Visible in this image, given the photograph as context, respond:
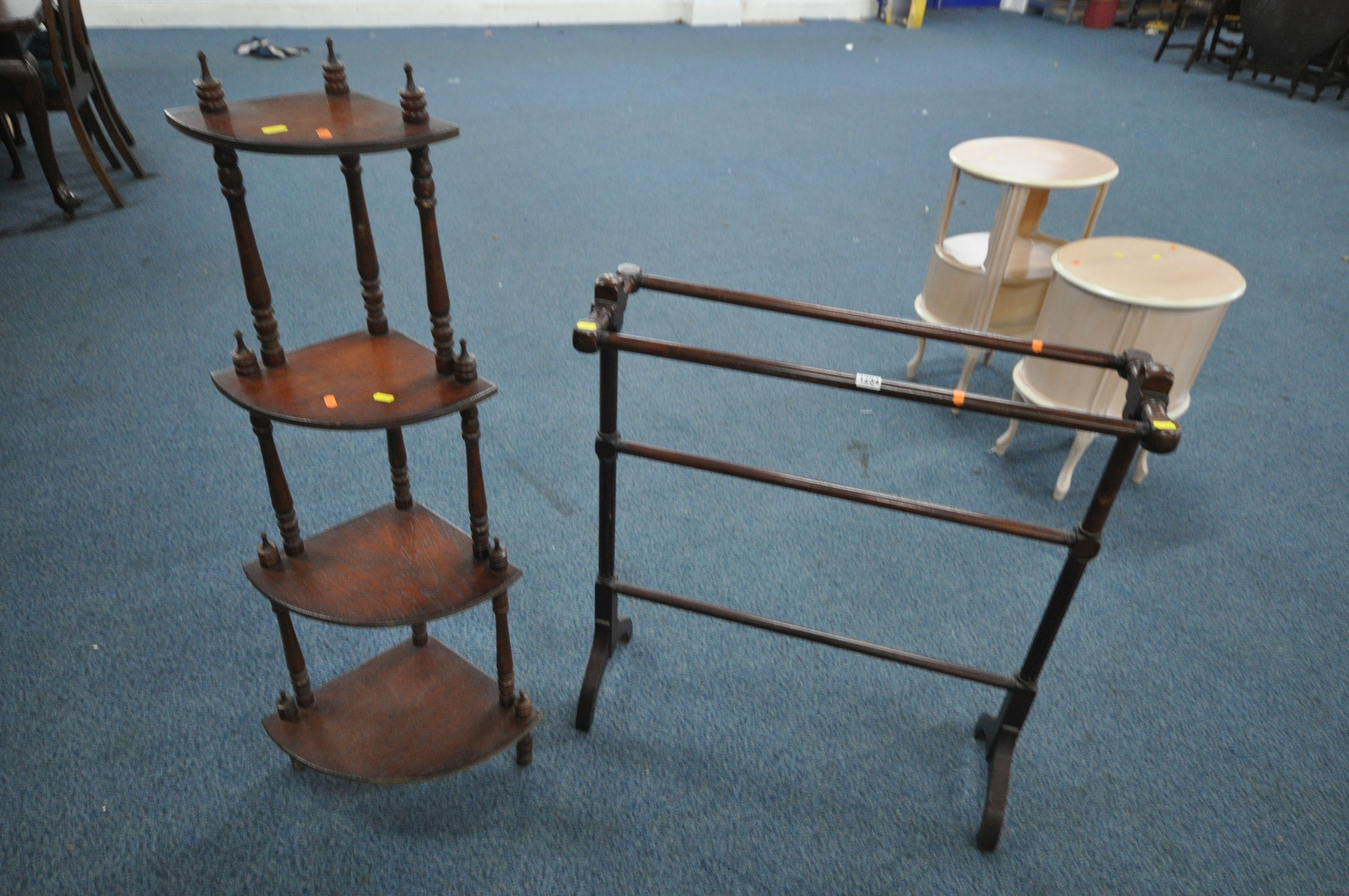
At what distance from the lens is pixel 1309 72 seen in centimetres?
598

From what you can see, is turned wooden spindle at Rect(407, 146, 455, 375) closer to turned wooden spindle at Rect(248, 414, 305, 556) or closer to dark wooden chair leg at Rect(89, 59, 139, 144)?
Answer: turned wooden spindle at Rect(248, 414, 305, 556)

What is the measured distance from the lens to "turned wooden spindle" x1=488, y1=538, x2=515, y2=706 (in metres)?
1.35

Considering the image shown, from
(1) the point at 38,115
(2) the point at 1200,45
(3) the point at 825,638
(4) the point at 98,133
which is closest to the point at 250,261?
(3) the point at 825,638

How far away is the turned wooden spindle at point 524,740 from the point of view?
1.51 m

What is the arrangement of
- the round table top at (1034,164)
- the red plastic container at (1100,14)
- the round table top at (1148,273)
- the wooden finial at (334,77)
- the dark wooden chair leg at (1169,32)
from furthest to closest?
the red plastic container at (1100,14)
the dark wooden chair leg at (1169,32)
the round table top at (1034,164)
the round table top at (1148,273)
the wooden finial at (334,77)

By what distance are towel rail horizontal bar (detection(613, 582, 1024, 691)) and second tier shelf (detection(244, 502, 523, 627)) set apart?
0.34 metres

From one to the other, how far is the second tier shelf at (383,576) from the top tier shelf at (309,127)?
65cm

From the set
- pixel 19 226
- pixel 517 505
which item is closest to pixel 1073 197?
pixel 517 505

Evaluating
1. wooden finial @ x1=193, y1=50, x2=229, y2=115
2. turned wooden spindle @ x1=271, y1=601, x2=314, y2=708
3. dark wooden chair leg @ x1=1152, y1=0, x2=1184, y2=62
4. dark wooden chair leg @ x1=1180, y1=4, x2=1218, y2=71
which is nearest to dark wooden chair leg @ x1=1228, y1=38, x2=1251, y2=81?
dark wooden chair leg @ x1=1180, y1=4, x2=1218, y2=71

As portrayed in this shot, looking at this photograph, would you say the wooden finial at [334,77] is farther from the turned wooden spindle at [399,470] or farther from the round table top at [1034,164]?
the round table top at [1034,164]

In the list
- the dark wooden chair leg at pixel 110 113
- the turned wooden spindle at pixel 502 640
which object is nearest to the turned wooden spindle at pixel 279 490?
the turned wooden spindle at pixel 502 640

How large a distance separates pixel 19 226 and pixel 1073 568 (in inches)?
154

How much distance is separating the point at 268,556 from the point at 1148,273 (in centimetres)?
200

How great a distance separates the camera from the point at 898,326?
1303mm
